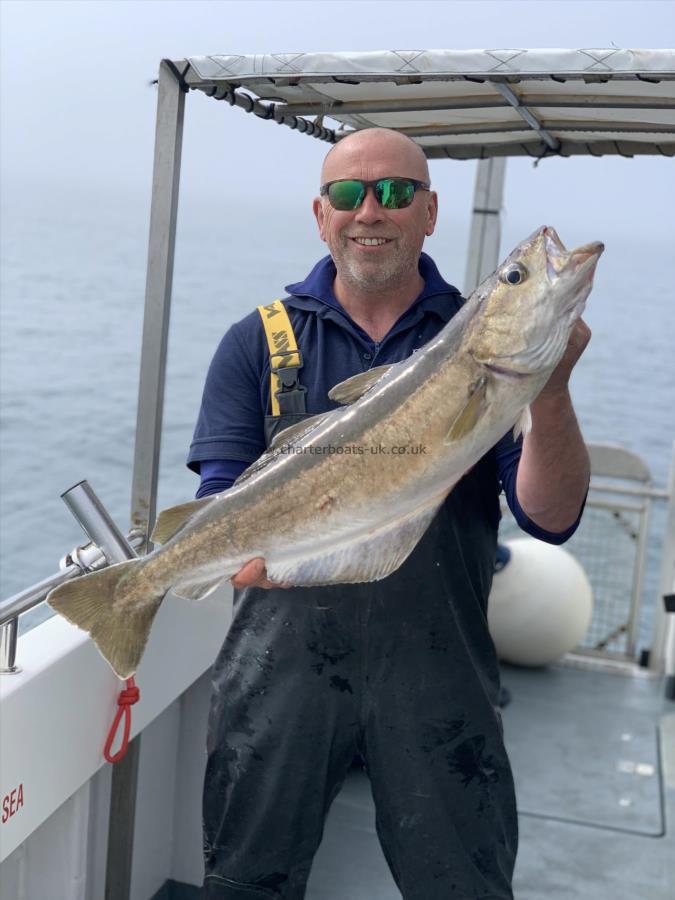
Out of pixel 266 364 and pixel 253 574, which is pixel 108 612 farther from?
pixel 266 364

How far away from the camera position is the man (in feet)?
9.18

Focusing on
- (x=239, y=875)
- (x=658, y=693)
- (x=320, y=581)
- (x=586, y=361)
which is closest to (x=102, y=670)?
(x=239, y=875)

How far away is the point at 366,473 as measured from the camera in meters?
2.40

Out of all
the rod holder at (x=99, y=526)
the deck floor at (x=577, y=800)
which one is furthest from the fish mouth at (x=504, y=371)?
the deck floor at (x=577, y=800)

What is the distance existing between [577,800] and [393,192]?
144 inches

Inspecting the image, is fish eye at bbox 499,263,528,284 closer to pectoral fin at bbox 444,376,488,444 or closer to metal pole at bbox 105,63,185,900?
pectoral fin at bbox 444,376,488,444

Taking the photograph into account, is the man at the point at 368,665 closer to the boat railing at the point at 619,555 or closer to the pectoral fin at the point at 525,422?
the pectoral fin at the point at 525,422

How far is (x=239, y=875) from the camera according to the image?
9.49ft

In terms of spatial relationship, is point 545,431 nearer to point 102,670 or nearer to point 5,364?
point 102,670

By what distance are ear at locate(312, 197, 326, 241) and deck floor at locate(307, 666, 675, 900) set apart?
275 cm

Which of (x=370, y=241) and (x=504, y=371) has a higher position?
(x=370, y=241)

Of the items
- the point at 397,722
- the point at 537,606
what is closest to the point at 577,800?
the point at 537,606

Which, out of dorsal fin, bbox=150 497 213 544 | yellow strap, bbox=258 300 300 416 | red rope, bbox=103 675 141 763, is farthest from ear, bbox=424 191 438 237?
red rope, bbox=103 675 141 763

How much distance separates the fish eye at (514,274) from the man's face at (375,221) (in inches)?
31.4
